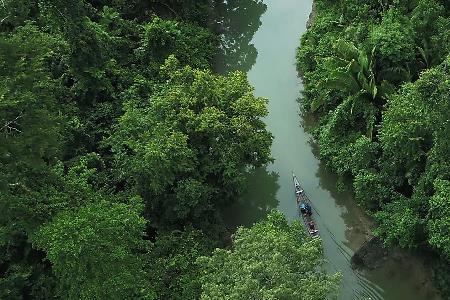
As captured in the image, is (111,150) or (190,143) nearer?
(190,143)

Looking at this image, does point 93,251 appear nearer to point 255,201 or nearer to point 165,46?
point 255,201

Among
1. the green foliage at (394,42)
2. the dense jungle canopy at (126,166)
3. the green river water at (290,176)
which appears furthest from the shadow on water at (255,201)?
the green foliage at (394,42)

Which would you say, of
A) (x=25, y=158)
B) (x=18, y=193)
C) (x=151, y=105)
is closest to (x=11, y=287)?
(x=18, y=193)

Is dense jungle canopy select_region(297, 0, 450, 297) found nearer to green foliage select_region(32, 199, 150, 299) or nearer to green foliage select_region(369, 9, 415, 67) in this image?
green foliage select_region(369, 9, 415, 67)

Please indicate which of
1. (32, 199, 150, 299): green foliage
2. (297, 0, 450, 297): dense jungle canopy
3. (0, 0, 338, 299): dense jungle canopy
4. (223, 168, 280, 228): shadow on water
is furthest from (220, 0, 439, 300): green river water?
(32, 199, 150, 299): green foliage

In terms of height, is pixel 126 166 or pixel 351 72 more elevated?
pixel 126 166

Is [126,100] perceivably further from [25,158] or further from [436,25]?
[436,25]

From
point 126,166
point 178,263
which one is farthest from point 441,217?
point 126,166

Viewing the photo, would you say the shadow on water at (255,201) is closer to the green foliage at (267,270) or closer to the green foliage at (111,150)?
the green foliage at (111,150)
